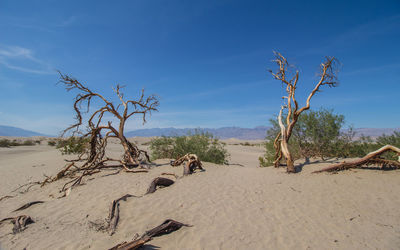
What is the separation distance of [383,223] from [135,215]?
574 centimetres

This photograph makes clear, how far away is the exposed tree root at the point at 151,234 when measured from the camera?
11.4 feet

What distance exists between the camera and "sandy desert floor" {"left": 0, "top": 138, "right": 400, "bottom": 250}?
160 inches

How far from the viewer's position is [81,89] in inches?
404

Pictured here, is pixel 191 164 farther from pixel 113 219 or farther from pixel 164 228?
pixel 164 228

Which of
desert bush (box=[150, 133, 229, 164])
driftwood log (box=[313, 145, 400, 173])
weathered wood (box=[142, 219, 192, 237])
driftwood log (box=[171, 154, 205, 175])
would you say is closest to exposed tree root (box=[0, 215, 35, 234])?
weathered wood (box=[142, 219, 192, 237])

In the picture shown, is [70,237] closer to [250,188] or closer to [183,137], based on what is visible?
[250,188]

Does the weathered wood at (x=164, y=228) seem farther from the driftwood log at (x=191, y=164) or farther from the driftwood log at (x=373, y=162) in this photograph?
the driftwood log at (x=373, y=162)

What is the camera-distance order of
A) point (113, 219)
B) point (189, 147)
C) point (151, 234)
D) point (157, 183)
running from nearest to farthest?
point (151, 234), point (113, 219), point (157, 183), point (189, 147)

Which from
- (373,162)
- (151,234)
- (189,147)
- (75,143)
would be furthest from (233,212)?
(75,143)

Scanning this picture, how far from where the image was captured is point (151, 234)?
404 centimetres

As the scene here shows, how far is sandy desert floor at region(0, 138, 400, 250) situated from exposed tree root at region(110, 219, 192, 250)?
122 mm

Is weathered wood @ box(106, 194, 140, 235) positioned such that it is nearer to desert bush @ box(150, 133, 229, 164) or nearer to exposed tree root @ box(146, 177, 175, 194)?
exposed tree root @ box(146, 177, 175, 194)

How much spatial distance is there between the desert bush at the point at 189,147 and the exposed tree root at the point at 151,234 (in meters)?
8.94

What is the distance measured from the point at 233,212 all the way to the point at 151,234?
225 centimetres
